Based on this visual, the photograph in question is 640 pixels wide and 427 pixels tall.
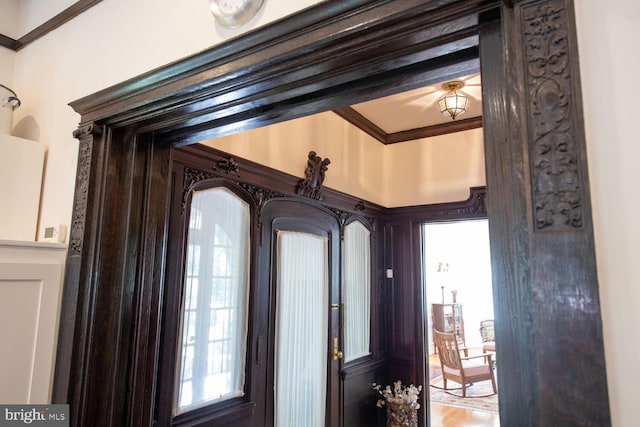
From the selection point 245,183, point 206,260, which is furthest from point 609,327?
point 245,183

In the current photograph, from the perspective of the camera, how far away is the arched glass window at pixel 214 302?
7.02ft

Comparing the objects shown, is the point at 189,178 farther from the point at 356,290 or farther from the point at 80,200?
the point at 356,290

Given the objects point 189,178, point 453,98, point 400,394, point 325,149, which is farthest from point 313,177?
point 400,394

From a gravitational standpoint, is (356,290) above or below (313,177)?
below

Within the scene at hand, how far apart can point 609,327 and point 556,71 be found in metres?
0.45

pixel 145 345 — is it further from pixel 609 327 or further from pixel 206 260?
pixel 609 327

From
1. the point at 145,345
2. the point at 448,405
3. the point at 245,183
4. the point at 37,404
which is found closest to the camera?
the point at 37,404

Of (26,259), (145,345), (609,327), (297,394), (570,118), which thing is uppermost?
(570,118)

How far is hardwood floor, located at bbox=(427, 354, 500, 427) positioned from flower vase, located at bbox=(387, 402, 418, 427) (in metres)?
0.61

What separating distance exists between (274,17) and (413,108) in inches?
111

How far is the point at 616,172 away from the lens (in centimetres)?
69

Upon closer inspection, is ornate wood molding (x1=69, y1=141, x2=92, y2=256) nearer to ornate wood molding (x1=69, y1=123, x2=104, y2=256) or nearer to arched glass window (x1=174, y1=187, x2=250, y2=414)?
ornate wood molding (x1=69, y1=123, x2=104, y2=256)

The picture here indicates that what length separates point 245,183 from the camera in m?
2.53

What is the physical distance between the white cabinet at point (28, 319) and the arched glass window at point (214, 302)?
2.15ft
